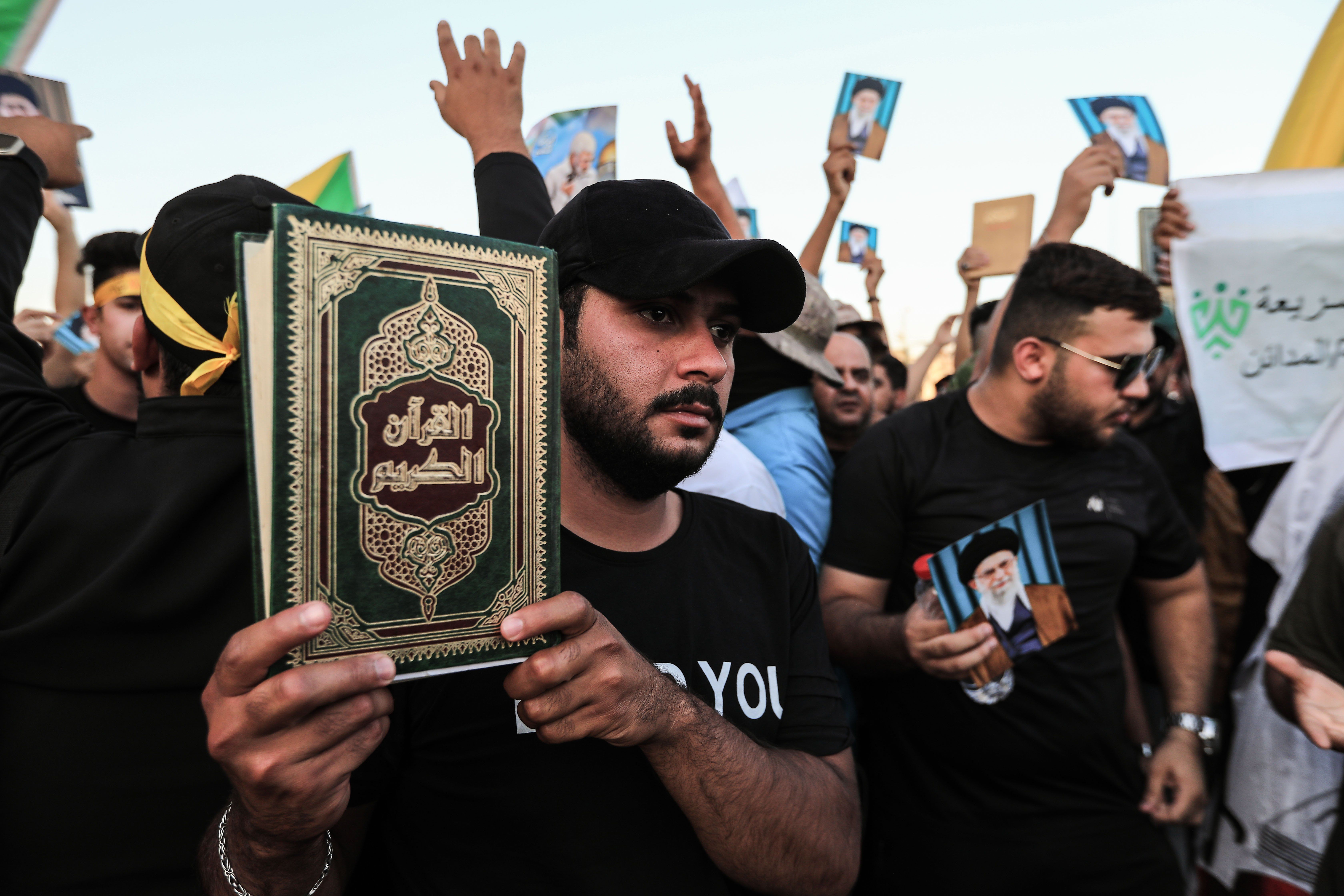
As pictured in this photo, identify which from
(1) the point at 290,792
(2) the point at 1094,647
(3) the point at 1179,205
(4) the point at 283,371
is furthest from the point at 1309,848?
(4) the point at 283,371

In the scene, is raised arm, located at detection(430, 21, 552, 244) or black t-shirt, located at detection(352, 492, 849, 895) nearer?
black t-shirt, located at detection(352, 492, 849, 895)

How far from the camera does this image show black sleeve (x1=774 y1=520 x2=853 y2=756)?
61.4 inches

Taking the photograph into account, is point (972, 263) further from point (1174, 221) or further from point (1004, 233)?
point (1174, 221)

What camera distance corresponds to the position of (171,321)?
50.9 inches

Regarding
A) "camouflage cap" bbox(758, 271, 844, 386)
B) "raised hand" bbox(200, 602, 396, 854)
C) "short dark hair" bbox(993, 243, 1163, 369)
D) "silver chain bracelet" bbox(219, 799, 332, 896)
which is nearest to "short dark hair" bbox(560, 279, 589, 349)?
"raised hand" bbox(200, 602, 396, 854)

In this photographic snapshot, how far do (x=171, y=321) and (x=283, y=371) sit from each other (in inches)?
27.4

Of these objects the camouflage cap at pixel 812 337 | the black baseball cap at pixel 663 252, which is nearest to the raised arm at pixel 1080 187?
the camouflage cap at pixel 812 337

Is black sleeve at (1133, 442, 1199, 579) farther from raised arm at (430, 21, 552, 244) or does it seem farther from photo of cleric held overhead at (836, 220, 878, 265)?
photo of cleric held overhead at (836, 220, 878, 265)

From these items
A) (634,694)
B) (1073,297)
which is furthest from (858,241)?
(634,694)

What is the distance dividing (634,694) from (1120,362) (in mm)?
2538

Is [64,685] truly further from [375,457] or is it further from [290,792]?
[375,457]

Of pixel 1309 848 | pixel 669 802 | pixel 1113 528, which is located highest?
pixel 1113 528

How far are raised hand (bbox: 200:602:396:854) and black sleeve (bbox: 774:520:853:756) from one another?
0.90 metres

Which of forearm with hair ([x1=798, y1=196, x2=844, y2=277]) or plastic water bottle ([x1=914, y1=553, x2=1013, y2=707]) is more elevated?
forearm with hair ([x1=798, y1=196, x2=844, y2=277])
